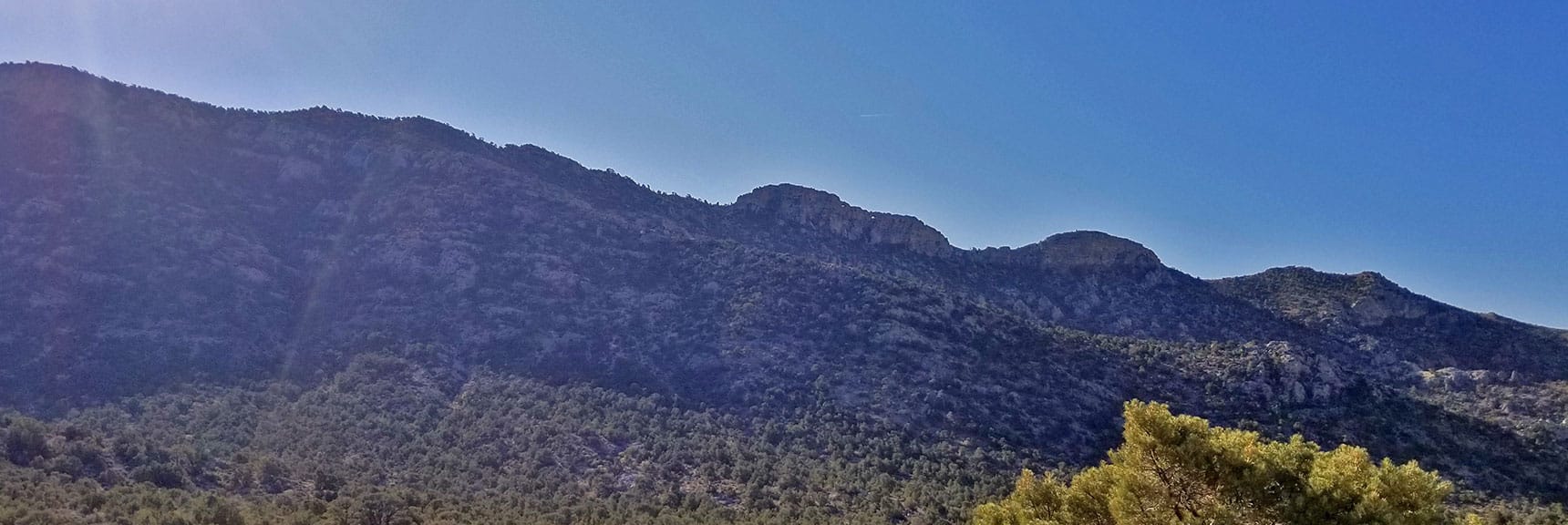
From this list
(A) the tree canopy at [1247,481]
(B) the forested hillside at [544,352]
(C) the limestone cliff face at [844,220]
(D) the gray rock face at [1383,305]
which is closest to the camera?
(A) the tree canopy at [1247,481]

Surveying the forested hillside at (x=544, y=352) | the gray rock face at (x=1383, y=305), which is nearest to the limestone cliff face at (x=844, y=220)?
the forested hillside at (x=544, y=352)

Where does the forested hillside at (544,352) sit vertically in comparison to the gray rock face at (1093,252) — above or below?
below

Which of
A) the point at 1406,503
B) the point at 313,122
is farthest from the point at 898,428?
the point at 313,122

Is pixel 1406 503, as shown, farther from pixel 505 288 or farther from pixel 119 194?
pixel 119 194

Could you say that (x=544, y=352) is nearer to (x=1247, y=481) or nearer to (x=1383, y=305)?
(x=1247, y=481)

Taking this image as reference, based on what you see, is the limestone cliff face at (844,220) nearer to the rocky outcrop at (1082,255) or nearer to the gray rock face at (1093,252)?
the rocky outcrop at (1082,255)

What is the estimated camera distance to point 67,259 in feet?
153

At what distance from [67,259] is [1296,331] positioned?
86.0 m

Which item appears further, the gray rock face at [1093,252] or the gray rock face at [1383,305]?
the gray rock face at [1093,252]

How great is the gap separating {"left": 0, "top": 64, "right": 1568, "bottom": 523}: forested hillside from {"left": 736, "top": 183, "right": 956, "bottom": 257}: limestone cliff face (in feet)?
13.6

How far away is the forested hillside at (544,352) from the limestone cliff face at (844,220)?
414 cm

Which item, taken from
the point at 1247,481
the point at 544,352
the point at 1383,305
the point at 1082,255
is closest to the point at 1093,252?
the point at 1082,255

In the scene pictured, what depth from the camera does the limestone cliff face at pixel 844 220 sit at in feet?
264

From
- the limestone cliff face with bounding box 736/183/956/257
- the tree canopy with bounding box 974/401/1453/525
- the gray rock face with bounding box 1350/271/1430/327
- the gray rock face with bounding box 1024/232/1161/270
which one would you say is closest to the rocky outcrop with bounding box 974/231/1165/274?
the gray rock face with bounding box 1024/232/1161/270
